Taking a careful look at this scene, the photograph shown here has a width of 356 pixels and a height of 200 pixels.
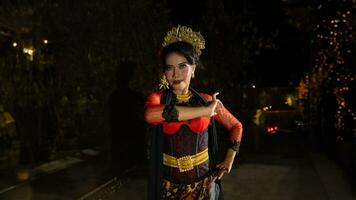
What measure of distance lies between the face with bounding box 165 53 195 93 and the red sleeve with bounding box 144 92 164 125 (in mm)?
181

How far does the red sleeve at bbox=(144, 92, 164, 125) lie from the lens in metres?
3.18

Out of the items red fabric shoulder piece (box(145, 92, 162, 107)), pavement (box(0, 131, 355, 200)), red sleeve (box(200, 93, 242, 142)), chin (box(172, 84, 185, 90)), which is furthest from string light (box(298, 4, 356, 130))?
red fabric shoulder piece (box(145, 92, 162, 107))

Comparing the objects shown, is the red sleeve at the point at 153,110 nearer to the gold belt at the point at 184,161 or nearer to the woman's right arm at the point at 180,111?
the woman's right arm at the point at 180,111


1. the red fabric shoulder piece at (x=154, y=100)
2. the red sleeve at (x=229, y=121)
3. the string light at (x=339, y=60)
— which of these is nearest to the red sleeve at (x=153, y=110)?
the red fabric shoulder piece at (x=154, y=100)

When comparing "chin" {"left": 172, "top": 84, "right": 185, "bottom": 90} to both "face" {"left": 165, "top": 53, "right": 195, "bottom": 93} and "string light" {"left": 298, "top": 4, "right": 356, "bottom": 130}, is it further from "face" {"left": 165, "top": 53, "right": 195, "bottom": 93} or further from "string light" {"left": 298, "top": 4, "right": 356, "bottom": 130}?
"string light" {"left": 298, "top": 4, "right": 356, "bottom": 130}

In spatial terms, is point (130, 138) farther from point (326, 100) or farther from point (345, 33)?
point (326, 100)

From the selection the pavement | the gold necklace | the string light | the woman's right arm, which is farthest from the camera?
the string light

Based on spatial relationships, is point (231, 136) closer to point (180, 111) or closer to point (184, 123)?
point (184, 123)

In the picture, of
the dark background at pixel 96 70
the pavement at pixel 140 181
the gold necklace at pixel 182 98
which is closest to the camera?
the gold necklace at pixel 182 98

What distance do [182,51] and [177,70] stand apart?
5.5 inches

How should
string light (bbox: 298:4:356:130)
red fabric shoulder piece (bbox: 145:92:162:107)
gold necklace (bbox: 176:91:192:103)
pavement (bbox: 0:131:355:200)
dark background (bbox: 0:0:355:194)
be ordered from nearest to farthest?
red fabric shoulder piece (bbox: 145:92:162:107) → gold necklace (bbox: 176:91:192:103) → pavement (bbox: 0:131:355:200) → dark background (bbox: 0:0:355:194) → string light (bbox: 298:4:356:130)

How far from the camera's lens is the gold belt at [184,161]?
3.35 metres

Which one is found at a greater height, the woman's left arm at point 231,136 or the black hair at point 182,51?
the black hair at point 182,51

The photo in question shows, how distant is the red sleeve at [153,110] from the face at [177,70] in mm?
181
